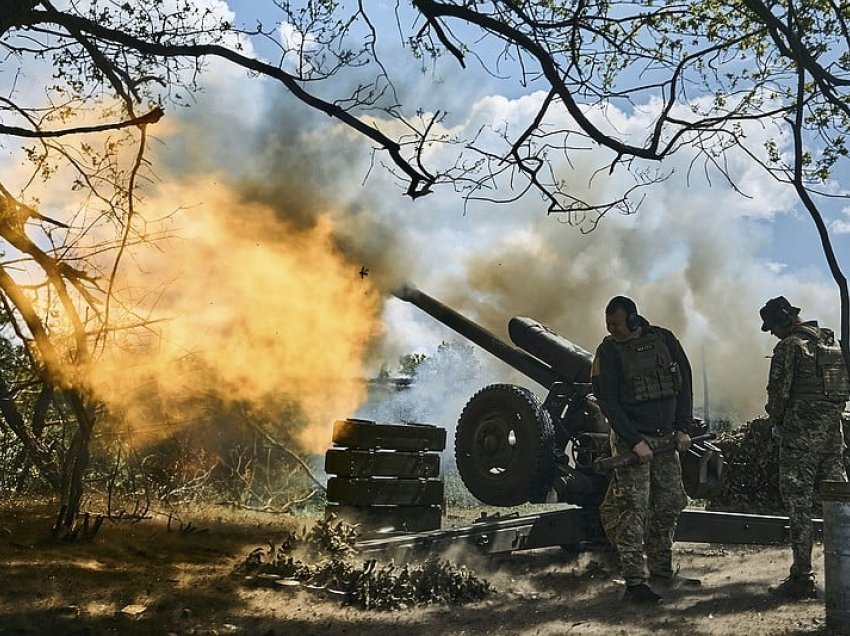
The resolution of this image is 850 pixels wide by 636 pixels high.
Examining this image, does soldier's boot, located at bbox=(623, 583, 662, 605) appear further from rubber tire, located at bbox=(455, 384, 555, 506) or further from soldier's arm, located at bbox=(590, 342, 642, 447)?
rubber tire, located at bbox=(455, 384, 555, 506)

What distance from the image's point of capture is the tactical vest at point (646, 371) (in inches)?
245

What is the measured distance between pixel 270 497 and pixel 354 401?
194 centimetres

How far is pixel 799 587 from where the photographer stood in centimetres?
580

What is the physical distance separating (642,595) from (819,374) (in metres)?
2.08

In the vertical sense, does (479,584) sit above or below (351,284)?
below

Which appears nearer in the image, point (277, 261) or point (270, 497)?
point (277, 261)

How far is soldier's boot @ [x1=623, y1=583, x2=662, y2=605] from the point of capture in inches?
226

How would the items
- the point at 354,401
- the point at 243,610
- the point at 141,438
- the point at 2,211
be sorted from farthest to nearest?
the point at 354,401, the point at 141,438, the point at 2,211, the point at 243,610

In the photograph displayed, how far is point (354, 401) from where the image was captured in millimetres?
12594

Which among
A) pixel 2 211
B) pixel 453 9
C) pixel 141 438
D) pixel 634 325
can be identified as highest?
pixel 453 9

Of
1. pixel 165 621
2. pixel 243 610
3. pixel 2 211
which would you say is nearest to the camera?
pixel 165 621

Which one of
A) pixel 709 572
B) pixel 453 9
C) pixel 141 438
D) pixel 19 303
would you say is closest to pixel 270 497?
pixel 141 438

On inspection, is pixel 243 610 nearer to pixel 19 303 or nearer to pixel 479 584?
pixel 479 584

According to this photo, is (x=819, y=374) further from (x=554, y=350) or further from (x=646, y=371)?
(x=554, y=350)
